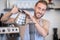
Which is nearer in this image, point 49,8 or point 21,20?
point 21,20

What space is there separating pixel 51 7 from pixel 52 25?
23cm

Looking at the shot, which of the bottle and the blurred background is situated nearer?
the bottle

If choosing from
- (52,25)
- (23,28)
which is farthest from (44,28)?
(52,25)

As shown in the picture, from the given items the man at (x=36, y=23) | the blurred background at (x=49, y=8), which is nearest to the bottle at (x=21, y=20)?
the man at (x=36, y=23)

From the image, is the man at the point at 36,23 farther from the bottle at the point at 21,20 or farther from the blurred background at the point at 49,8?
the blurred background at the point at 49,8

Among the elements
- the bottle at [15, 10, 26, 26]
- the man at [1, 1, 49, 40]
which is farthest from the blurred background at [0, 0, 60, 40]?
the bottle at [15, 10, 26, 26]

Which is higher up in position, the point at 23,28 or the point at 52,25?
the point at 23,28

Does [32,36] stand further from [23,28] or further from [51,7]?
[51,7]

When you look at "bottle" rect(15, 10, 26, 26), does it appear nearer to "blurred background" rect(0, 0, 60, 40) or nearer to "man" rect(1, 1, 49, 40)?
"man" rect(1, 1, 49, 40)

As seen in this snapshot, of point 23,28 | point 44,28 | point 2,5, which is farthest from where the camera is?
point 2,5

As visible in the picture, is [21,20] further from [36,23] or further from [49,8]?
[49,8]

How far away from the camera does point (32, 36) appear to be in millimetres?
845

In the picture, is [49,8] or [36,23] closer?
[36,23]

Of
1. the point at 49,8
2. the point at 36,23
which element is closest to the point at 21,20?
the point at 36,23
